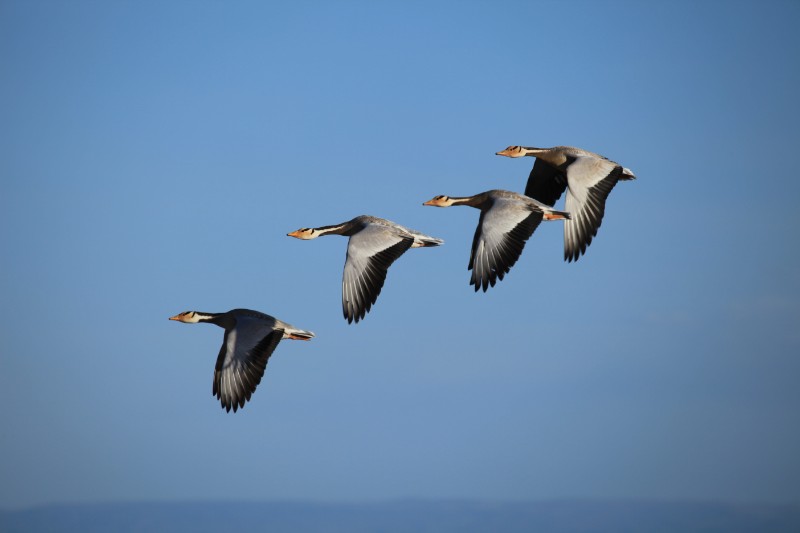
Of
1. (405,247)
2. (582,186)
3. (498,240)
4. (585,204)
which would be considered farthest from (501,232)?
(582,186)

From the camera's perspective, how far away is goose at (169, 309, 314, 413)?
46500 millimetres

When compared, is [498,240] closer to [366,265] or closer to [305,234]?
[366,265]

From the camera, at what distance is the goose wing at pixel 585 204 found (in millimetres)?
48719

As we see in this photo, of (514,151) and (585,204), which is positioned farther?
(514,151)

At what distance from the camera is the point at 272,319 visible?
48031 millimetres

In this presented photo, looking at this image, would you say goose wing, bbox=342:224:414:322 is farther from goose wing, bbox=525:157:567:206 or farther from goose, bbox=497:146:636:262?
goose wing, bbox=525:157:567:206

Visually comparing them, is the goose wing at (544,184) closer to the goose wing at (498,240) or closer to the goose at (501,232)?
the goose at (501,232)

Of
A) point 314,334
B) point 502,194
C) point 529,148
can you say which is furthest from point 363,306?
point 529,148

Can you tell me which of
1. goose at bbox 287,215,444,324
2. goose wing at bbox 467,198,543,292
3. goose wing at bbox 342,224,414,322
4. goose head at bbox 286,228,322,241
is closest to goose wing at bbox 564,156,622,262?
goose wing at bbox 467,198,543,292

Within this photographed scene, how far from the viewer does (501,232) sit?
46.7m

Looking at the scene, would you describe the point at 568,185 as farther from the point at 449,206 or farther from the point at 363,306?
the point at 363,306

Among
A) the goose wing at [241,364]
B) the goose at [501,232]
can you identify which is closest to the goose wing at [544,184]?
the goose at [501,232]

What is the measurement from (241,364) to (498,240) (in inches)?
340

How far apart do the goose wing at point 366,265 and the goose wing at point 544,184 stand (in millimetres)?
7702
